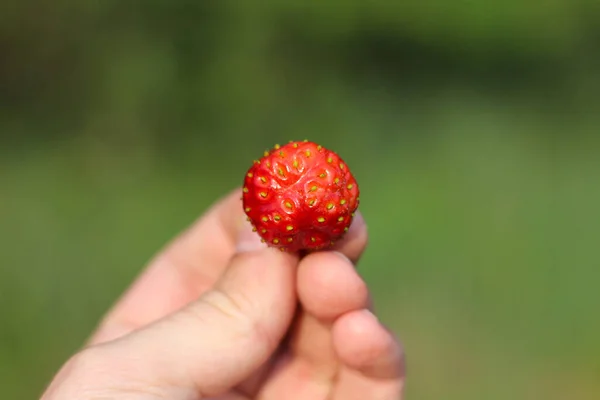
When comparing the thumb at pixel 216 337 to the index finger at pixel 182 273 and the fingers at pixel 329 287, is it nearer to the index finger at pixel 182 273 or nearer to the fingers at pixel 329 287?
the fingers at pixel 329 287

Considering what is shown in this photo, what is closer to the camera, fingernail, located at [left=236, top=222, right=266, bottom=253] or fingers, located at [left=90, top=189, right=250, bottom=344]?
fingernail, located at [left=236, top=222, right=266, bottom=253]

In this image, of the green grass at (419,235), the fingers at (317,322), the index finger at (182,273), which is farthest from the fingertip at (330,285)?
the green grass at (419,235)

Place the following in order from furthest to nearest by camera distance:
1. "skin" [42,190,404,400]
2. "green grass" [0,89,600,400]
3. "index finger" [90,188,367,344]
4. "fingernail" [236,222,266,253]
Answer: "green grass" [0,89,600,400], "index finger" [90,188,367,344], "fingernail" [236,222,266,253], "skin" [42,190,404,400]

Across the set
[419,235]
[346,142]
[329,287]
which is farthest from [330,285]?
[346,142]

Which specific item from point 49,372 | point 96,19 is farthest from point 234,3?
point 49,372

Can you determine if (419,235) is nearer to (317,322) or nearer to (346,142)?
(346,142)

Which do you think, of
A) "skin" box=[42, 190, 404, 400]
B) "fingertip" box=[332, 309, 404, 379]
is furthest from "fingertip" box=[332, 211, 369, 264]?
"fingertip" box=[332, 309, 404, 379]

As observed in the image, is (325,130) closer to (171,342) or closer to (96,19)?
(96,19)

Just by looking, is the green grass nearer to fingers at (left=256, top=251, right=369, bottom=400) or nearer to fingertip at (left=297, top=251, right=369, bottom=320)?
fingers at (left=256, top=251, right=369, bottom=400)
